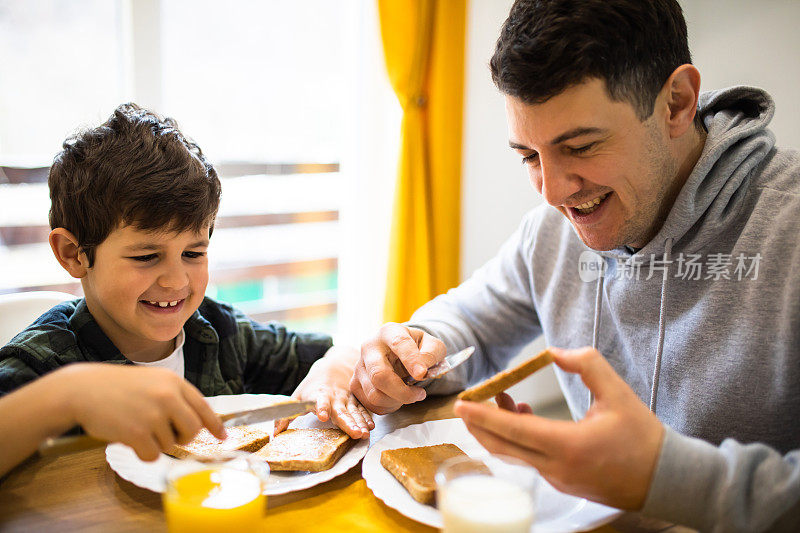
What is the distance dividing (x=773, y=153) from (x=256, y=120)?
235cm

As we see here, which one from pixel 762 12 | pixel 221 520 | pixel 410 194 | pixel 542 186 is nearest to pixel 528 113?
pixel 542 186

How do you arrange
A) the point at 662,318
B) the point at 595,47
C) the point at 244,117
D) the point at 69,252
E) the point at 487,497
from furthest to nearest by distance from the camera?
the point at 244,117 → the point at 69,252 → the point at 662,318 → the point at 595,47 → the point at 487,497

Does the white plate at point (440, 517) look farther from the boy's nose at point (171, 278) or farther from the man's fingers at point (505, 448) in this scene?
the boy's nose at point (171, 278)

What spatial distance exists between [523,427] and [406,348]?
444mm

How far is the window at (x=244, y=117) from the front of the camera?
8.14 ft

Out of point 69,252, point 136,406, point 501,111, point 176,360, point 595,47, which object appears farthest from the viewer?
point 501,111

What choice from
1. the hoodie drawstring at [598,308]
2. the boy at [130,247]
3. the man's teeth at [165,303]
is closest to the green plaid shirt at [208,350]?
the boy at [130,247]

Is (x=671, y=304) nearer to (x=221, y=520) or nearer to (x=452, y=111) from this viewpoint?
(x=221, y=520)

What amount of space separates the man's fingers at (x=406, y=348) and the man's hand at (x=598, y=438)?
355 mm

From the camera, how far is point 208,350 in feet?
5.10

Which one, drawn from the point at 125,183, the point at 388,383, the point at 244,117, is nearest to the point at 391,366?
the point at 388,383

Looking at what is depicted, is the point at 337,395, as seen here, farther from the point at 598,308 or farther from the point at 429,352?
the point at 598,308

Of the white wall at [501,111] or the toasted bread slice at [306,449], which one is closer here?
the toasted bread slice at [306,449]

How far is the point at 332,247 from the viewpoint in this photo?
361cm
